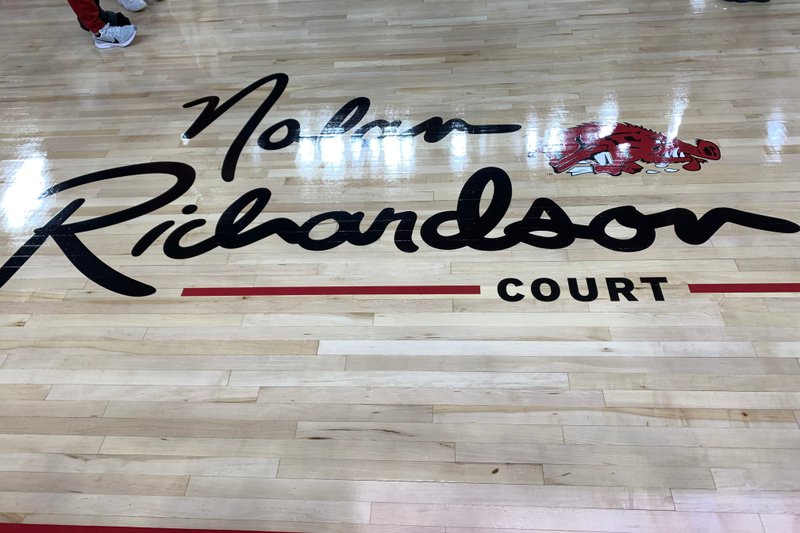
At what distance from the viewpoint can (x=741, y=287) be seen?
246cm

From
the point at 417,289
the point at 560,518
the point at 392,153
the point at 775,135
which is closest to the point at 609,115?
the point at 775,135

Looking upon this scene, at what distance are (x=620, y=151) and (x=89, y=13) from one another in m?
4.50

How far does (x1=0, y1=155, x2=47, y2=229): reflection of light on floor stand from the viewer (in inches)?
126

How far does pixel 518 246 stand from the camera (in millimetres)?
2742

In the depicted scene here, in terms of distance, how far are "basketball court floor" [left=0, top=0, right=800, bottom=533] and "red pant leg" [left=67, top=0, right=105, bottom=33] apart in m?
0.72

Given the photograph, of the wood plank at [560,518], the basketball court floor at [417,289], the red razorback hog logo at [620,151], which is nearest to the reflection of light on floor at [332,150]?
the basketball court floor at [417,289]

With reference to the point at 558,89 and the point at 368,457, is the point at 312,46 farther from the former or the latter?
the point at 368,457

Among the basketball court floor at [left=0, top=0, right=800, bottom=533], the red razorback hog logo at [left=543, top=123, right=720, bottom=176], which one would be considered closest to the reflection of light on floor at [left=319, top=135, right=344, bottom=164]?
the basketball court floor at [left=0, top=0, right=800, bottom=533]

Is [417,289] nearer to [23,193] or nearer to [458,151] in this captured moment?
[458,151]

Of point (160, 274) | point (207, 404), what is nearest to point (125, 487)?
point (207, 404)

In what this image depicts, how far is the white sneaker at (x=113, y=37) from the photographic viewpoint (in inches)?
190

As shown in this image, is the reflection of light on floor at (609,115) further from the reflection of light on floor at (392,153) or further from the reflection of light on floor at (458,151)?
the reflection of light on floor at (392,153)

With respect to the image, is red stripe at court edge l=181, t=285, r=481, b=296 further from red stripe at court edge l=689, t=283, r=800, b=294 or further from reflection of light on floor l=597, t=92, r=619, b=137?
reflection of light on floor l=597, t=92, r=619, b=137

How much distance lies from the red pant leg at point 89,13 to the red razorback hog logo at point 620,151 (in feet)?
13.2
